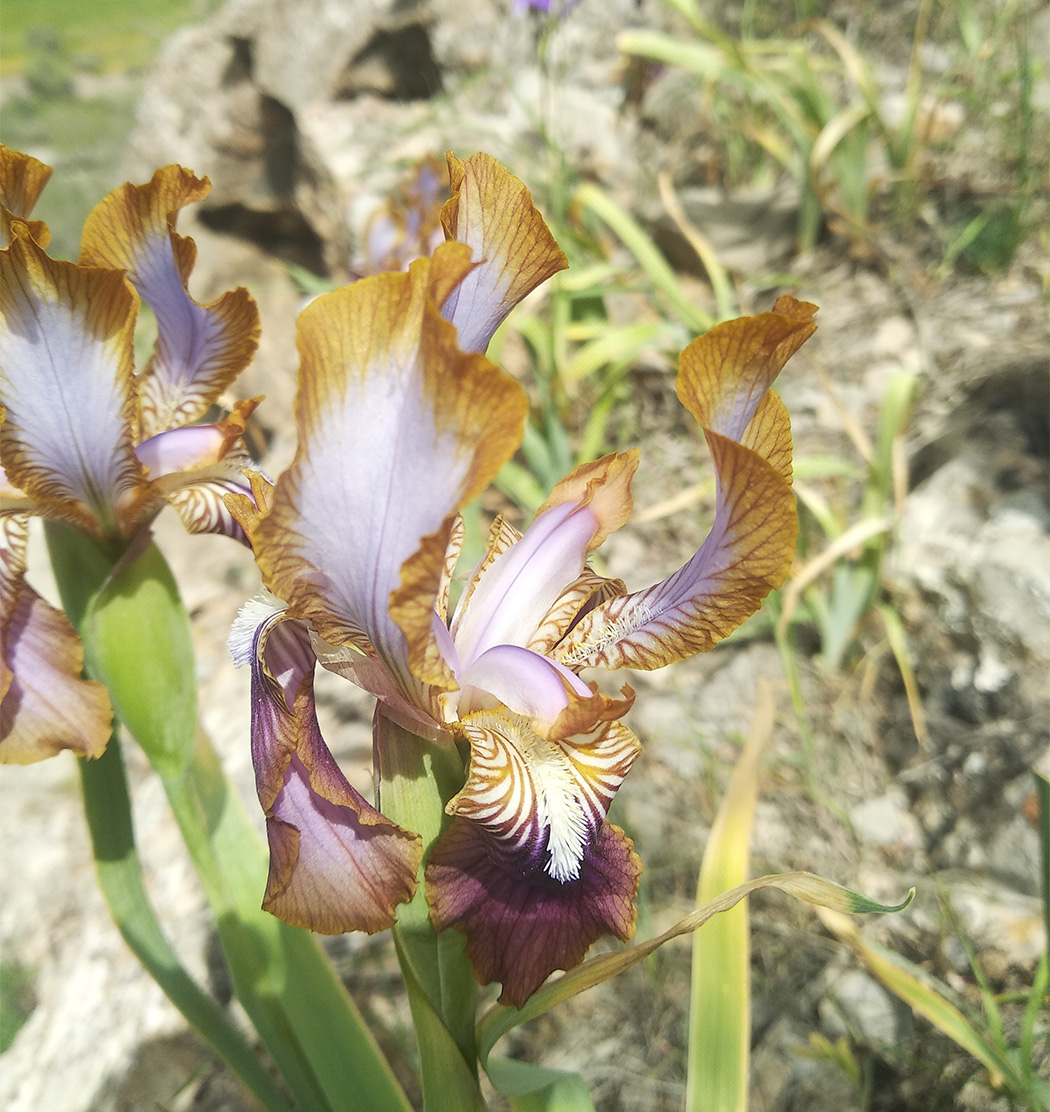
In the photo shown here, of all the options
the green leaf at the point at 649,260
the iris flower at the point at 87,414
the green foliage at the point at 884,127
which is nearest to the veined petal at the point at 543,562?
the iris flower at the point at 87,414

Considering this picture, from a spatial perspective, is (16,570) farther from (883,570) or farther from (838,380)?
(838,380)

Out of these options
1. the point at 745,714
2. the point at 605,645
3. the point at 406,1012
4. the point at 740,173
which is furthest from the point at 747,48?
the point at 406,1012

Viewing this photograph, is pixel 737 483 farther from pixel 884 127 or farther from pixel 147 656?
pixel 884 127

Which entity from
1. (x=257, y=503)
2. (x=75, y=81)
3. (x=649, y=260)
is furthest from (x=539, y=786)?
(x=75, y=81)

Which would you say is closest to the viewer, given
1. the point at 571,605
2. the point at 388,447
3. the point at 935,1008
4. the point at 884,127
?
the point at 388,447

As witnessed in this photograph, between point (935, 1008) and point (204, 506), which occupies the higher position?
point (204, 506)

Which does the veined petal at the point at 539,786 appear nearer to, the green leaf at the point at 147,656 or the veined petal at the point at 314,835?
the veined petal at the point at 314,835
